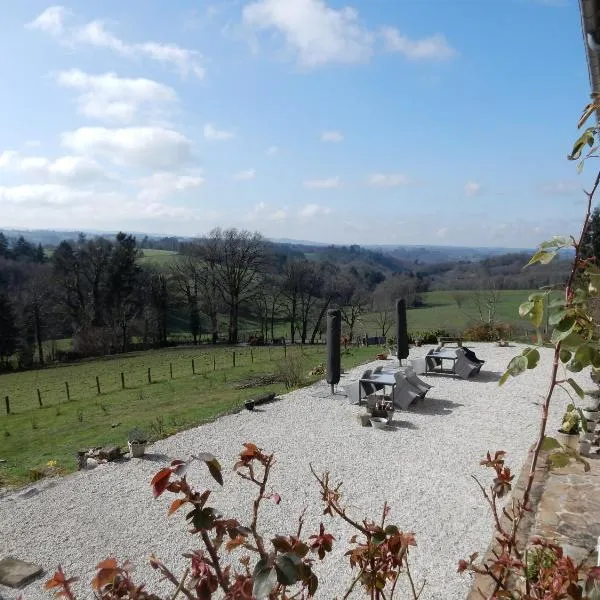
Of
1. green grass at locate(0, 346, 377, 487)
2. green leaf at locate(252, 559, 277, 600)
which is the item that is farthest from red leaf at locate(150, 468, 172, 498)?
green grass at locate(0, 346, 377, 487)

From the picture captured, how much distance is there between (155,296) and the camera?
136 feet

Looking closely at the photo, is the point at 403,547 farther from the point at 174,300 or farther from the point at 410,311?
the point at 410,311

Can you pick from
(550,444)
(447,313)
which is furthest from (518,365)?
(447,313)

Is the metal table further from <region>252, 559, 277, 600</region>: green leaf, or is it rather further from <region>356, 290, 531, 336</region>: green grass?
<region>356, 290, 531, 336</region>: green grass

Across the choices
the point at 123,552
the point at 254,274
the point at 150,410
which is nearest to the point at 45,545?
the point at 123,552

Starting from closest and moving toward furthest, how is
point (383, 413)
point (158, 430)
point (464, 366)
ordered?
point (383, 413), point (158, 430), point (464, 366)

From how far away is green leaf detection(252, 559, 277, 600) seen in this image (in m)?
1.07

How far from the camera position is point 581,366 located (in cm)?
109

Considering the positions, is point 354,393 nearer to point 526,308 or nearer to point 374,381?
point 374,381

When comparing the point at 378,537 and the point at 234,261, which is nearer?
the point at 378,537

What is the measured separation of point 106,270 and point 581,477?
39.4 meters

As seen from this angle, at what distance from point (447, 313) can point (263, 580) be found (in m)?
55.1

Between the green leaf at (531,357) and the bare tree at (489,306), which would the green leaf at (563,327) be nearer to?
the green leaf at (531,357)

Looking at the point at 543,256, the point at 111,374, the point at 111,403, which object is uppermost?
the point at 543,256
